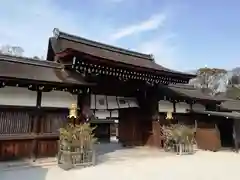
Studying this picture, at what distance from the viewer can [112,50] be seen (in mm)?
12312

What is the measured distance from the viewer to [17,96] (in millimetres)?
7207

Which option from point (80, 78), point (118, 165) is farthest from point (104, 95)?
point (118, 165)

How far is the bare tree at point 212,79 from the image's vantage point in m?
33.6

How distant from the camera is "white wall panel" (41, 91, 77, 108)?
7686 millimetres

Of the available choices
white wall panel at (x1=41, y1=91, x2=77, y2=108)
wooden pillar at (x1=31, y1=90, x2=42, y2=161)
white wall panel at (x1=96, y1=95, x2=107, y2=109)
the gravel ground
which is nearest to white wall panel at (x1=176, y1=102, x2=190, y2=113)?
white wall panel at (x1=96, y1=95, x2=107, y2=109)

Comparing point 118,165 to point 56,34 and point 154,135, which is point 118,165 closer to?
point 154,135

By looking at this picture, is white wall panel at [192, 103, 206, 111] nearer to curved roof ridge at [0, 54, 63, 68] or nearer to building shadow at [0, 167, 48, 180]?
curved roof ridge at [0, 54, 63, 68]

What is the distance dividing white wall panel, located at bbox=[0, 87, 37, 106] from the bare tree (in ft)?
96.4

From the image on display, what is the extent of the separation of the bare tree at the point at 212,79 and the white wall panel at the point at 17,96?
29.4m

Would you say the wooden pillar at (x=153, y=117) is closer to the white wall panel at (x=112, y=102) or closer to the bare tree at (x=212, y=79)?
the white wall panel at (x=112, y=102)

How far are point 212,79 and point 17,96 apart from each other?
31.8 m

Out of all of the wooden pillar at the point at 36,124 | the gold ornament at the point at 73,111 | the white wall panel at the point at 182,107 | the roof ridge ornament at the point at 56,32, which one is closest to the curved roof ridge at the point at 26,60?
the wooden pillar at the point at 36,124

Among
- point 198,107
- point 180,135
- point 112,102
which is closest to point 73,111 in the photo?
point 112,102

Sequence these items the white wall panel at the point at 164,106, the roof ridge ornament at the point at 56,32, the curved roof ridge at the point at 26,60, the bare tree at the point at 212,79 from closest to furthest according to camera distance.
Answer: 1. the curved roof ridge at the point at 26,60
2. the roof ridge ornament at the point at 56,32
3. the white wall panel at the point at 164,106
4. the bare tree at the point at 212,79
